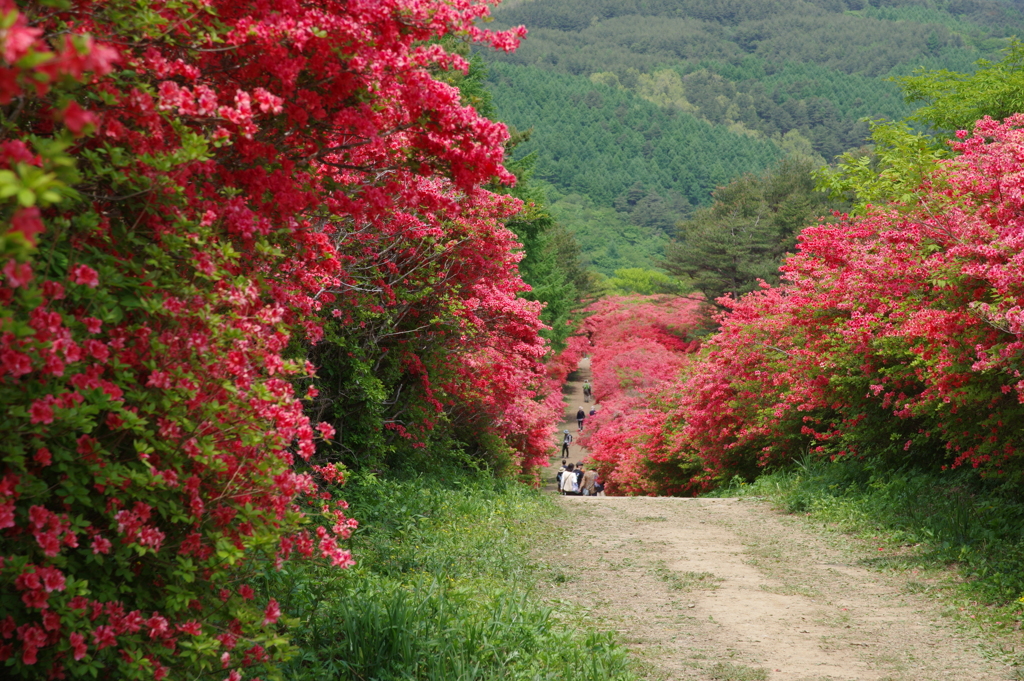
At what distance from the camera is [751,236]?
34219mm

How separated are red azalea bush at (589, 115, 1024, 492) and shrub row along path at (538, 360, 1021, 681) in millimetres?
1732

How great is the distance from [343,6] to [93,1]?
1.10 m

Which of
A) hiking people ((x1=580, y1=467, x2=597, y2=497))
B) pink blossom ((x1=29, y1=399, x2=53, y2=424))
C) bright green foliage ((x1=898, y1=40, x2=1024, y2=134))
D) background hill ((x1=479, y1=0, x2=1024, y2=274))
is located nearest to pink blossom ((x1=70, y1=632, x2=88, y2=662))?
pink blossom ((x1=29, y1=399, x2=53, y2=424))

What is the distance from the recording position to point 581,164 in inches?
4141

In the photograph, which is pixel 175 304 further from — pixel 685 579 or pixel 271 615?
pixel 685 579

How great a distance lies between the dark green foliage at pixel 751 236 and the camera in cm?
3331

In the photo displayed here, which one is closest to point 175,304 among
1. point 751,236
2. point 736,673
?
point 736,673

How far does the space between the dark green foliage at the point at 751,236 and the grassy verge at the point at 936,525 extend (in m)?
20.7

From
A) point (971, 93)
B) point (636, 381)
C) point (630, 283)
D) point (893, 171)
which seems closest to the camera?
point (893, 171)

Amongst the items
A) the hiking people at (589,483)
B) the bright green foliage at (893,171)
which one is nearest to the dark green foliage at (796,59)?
the hiking people at (589,483)

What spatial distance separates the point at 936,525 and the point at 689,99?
153300 millimetres

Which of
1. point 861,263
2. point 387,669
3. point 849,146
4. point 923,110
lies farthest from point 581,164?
point 387,669

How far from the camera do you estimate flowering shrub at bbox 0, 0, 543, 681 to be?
257cm

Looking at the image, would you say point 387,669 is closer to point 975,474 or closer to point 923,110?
point 975,474
